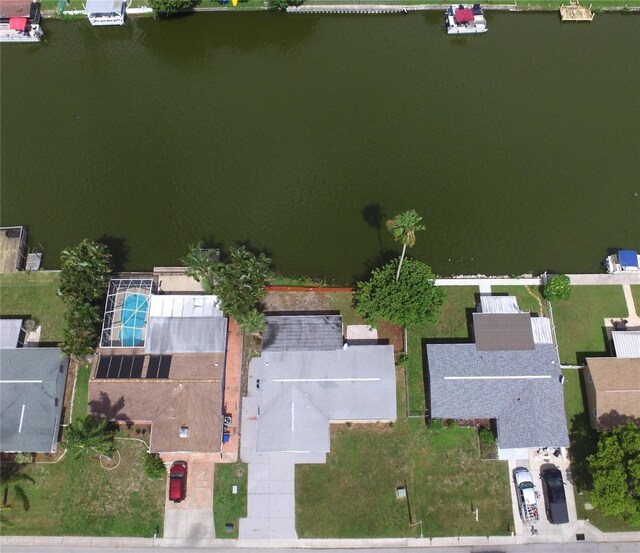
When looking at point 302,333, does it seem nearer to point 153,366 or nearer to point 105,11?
point 153,366

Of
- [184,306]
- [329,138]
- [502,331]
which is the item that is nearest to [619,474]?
[502,331]

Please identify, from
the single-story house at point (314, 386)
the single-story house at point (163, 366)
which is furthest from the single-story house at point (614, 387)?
the single-story house at point (163, 366)

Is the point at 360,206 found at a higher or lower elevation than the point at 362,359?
higher

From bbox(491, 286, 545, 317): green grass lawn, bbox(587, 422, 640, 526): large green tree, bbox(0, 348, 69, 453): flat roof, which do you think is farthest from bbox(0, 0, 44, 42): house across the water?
bbox(587, 422, 640, 526): large green tree

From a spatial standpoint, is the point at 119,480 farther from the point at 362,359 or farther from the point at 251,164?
the point at 251,164

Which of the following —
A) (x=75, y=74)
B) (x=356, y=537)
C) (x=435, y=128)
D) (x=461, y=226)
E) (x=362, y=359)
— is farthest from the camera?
(x=75, y=74)

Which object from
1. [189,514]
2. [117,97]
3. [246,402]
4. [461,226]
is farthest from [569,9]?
[189,514]

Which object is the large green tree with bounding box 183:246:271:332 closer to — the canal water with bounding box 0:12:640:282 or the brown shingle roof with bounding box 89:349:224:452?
the brown shingle roof with bounding box 89:349:224:452

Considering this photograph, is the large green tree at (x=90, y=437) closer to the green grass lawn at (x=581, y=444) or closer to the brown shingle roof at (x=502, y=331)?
the brown shingle roof at (x=502, y=331)
